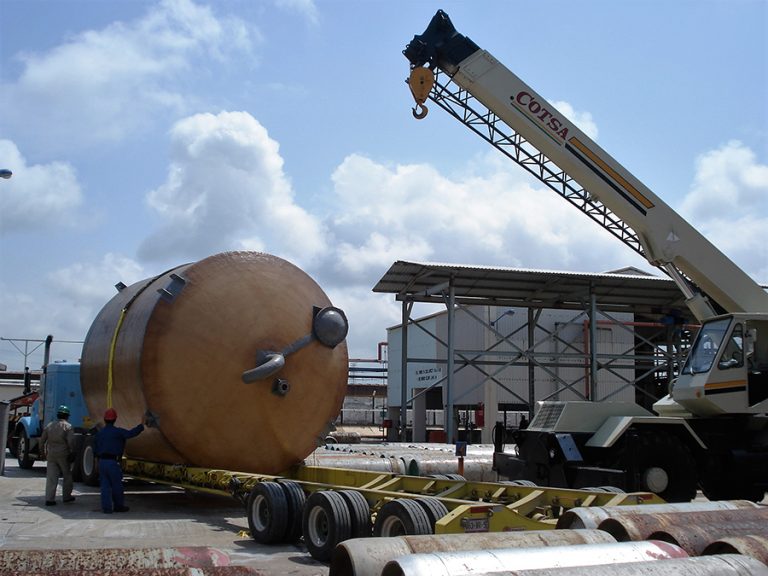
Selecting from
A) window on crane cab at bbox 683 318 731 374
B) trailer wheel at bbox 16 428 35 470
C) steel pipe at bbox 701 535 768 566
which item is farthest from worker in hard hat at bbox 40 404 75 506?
window on crane cab at bbox 683 318 731 374

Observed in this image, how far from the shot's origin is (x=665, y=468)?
1263cm

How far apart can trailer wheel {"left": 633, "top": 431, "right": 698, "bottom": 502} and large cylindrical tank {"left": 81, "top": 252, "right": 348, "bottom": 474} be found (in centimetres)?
480

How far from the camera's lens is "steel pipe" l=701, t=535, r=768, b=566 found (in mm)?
→ 5054

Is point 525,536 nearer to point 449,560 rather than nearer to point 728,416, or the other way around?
point 449,560

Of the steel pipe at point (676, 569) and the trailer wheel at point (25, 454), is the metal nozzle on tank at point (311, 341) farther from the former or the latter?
the trailer wheel at point (25, 454)

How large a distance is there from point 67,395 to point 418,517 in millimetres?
12874

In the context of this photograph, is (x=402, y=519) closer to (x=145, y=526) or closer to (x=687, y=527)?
(x=687, y=527)

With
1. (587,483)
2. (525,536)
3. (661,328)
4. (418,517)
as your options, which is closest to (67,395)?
(587,483)

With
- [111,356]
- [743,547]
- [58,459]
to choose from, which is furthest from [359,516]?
[58,459]

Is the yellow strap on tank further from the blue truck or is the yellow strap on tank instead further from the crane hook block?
the crane hook block

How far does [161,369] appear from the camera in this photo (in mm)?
11078

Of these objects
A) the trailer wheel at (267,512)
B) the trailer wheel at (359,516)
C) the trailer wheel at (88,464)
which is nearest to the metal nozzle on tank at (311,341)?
the trailer wheel at (267,512)

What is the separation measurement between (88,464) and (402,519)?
8764mm

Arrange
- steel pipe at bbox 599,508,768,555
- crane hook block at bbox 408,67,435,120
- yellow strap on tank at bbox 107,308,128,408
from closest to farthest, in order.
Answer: steel pipe at bbox 599,508,768,555
yellow strap on tank at bbox 107,308,128,408
crane hook block at bbox 408,67,435,120
